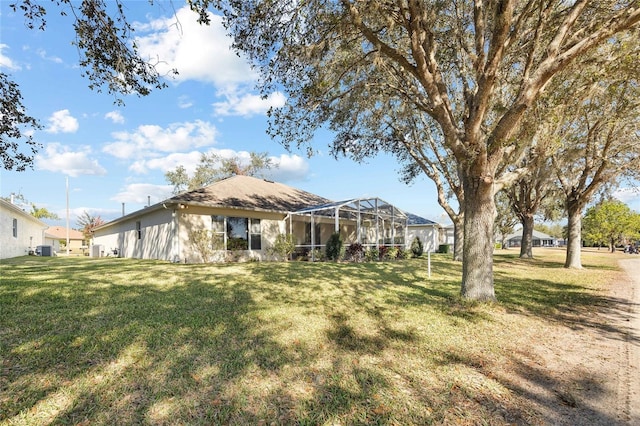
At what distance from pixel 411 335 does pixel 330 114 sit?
667cm

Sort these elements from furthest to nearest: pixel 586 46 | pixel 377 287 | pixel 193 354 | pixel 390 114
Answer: pixel 390 114
pixel 377 287
pixel 586 46
pixel 193 354

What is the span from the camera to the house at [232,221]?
1456 cm

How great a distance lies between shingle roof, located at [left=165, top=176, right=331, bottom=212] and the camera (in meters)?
14.9

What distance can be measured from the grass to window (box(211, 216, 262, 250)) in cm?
789

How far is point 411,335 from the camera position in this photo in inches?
194

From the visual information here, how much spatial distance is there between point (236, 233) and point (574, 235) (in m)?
16.1

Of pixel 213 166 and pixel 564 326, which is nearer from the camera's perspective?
pixel 564 326

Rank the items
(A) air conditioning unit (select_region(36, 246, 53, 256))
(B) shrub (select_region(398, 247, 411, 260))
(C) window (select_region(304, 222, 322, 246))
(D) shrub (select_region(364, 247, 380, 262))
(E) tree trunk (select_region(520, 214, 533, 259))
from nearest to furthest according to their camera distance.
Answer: (D) shrub (select_region(364, 247, 380, 262)) → (B) shrub (select_region(398, 247, 411, 260)) → (C) window (select_region(304, 222, 322, 246)) → (E) tree trunk (select_region(520, 214, 533, 259)) → (A) air conditioning unit (select_region(36, 246, 53, 256))

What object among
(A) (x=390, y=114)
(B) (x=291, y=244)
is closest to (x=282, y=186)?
(B) (x=291, y=244)

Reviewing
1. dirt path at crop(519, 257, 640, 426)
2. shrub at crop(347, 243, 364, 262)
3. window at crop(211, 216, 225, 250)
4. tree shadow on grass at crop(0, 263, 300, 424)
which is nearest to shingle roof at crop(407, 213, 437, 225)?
shrub at crop(347, 243, 364, 262)

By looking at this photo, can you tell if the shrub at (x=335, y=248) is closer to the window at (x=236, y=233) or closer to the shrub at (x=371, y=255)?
the shrub at (x=371, y=255)

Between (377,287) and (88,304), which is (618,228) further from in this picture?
(88,304)

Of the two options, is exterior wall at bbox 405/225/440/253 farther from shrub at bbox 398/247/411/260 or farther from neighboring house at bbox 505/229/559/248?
neighboring house at bbox 505/229/559/248

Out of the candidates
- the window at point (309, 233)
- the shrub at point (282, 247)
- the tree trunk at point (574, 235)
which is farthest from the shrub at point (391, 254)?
the tree trunk at point (574, 235)
